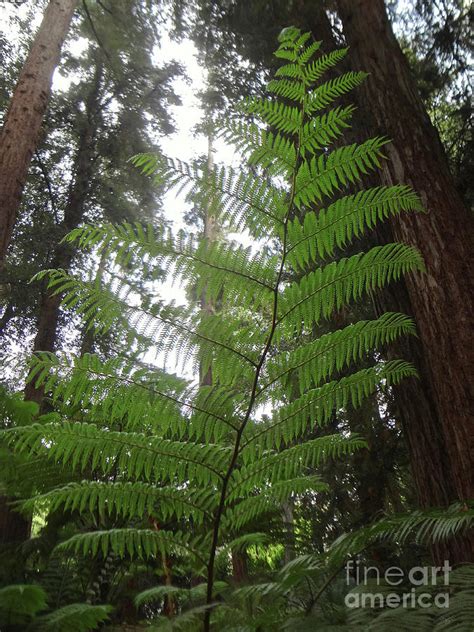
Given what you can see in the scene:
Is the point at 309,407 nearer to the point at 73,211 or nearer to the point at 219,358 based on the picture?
the point at 219,358

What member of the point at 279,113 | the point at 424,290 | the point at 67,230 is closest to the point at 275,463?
the point at 279,113

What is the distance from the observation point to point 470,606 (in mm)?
871

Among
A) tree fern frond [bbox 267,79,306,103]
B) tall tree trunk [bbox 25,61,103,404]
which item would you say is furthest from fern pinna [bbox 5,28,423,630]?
tall tree trunk [bbox 25,61,103,404]

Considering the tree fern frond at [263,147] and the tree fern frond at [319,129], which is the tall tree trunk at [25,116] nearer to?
the tree fern frond at [263,147]

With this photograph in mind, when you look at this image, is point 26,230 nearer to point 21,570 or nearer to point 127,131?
point 127,131

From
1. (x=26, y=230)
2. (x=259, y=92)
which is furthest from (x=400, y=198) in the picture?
(x=26, y=230)

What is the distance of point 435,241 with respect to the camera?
2.86 meters

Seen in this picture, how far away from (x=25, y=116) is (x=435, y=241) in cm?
480

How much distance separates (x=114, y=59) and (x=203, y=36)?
471 centimetres

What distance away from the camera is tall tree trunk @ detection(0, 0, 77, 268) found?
4.85m

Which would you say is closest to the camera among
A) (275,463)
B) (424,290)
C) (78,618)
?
(275,463)

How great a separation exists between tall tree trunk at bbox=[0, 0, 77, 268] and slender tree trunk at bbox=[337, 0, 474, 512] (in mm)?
3507

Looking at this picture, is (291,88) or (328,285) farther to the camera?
(291,88)

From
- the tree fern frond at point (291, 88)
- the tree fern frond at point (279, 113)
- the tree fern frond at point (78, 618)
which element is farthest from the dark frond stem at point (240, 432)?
the tree fern frond at point (78, 618)
